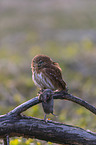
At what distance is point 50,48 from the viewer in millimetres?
13289

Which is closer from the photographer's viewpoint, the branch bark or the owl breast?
the branch bark

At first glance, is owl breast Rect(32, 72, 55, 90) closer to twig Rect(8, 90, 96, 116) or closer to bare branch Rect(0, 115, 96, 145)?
twig Rect(8, 90, 96, 116)

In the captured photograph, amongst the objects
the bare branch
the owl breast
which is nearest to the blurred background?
the bare branch

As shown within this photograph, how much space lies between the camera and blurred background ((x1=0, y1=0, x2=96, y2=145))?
7313 millimetres

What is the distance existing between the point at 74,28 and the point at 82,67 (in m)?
8.57

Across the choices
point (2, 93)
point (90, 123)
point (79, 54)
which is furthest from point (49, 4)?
point (90, 123)

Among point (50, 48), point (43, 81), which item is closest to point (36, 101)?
point (43, 81)

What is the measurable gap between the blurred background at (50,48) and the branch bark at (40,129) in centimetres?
84

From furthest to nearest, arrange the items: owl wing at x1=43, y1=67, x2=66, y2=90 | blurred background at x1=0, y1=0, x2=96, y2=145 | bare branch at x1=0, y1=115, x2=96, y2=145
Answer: blurred background at x1=0, y1=0, x2=96, y2=145 < owl wing at x1=43, y1=67, x2=66, y2=90 < bare branch at x1=0, y1=115, x2=96, y2=145

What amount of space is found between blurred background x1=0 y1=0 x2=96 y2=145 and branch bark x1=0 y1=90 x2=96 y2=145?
0.84 metres

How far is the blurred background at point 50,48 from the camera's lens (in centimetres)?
731

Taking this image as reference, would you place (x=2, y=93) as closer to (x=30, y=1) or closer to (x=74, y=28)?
(x=74, y=28)

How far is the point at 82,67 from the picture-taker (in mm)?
9727

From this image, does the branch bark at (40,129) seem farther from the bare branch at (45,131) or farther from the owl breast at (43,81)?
the owl breast at (43,81)
